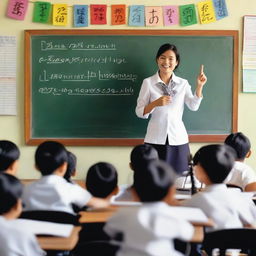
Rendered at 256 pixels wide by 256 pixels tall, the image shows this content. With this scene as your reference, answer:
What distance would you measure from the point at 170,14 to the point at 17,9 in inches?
57.4

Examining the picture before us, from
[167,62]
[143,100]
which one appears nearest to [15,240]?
[143,100]

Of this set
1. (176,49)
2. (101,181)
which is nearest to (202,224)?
(101,181)

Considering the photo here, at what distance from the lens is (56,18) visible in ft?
14.9

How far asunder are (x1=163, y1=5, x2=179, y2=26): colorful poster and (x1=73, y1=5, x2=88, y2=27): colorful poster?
75 centimetres

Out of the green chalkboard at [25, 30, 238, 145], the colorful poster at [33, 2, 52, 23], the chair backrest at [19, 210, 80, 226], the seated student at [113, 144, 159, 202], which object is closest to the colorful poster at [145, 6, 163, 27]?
the green chalkboard at [25, 30, 238, 145]

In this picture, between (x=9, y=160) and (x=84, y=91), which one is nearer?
(x=9, y=160)

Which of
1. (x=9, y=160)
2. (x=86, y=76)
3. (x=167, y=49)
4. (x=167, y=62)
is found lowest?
(x=9, y=160)

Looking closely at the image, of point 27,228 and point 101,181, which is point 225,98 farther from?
point 27,228

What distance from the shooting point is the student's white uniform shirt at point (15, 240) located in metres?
1.92

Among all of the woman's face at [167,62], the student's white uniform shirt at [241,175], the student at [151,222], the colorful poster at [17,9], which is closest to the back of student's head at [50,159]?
the student at [151,222]

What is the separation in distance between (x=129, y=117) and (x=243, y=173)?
5.71ft

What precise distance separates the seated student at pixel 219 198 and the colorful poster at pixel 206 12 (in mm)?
2281

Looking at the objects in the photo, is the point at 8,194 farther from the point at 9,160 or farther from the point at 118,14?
the point at 118,14

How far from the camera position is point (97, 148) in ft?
15.3
